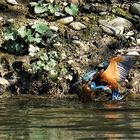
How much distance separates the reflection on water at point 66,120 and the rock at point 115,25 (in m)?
2.60

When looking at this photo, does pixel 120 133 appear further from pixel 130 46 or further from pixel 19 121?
pixel 130 46

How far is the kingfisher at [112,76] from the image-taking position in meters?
10.3

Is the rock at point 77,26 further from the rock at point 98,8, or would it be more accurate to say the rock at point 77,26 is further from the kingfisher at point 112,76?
the kingfisher at point 112,76

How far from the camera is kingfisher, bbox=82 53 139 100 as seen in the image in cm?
1030

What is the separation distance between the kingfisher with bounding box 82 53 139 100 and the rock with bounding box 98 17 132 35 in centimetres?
138

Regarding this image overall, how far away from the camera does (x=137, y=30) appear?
12305 mm

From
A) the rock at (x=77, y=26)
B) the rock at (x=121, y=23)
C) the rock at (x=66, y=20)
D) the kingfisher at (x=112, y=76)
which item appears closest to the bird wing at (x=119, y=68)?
the kingfisher at (x=112, y=76)

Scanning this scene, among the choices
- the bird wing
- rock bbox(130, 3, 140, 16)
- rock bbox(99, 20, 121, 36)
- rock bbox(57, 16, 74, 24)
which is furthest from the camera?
rock bbox(130, 3, 140, 16)

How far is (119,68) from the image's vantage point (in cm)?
1065

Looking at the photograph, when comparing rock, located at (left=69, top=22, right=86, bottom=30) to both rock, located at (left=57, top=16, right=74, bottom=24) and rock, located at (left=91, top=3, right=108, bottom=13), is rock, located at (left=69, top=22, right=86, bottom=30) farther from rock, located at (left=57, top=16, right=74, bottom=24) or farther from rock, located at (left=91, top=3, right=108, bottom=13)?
rock, located at (left=91, top=3, right=108, bottom=13)

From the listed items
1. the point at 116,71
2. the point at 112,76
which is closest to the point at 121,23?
the point at 116,71

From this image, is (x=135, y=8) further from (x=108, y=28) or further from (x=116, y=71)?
(x=116, y=71)

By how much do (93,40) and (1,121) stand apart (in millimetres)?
4521

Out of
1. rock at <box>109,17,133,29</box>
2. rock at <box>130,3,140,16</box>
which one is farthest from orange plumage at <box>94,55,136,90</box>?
rock at <box>130,3,140,16</box>
